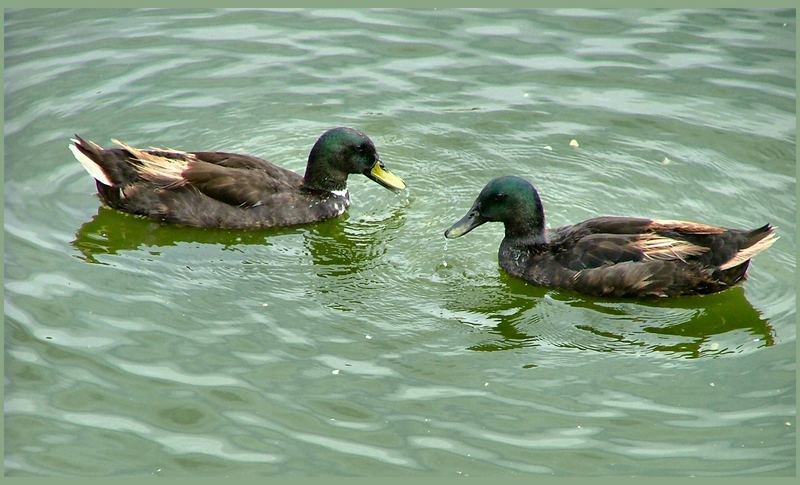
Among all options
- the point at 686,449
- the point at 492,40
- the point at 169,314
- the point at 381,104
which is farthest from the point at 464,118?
the point at 686,449

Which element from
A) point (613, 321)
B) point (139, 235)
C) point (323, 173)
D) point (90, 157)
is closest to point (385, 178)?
point (323, 173)

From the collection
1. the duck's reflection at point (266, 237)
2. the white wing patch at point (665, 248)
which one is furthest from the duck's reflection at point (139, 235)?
the white wing patch at point (665, 248)

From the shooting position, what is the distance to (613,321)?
10406mm

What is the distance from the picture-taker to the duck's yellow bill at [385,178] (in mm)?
12352

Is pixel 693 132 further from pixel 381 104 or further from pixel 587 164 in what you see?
pixel 381 104

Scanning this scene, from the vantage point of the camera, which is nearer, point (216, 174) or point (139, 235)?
point (139, 235)

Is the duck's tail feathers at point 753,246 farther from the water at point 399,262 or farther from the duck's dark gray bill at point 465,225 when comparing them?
the duck's dark gray bill at point 465,225

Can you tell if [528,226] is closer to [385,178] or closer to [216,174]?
[385,178]

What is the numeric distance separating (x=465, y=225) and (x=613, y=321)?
1759mm

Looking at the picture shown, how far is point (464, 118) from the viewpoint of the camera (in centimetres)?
1391

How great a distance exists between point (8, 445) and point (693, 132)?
839 cm

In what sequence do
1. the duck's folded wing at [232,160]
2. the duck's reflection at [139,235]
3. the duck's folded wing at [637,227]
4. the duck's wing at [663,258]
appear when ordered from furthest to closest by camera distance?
the duck's folded wing at [232,160], the duck's reflection at [139,235], the duck's folded wing at [637,227], the duck's wing at [663,258]

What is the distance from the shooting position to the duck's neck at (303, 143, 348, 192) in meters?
12.3

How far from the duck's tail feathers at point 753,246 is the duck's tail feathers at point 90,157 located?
610 centimetres
